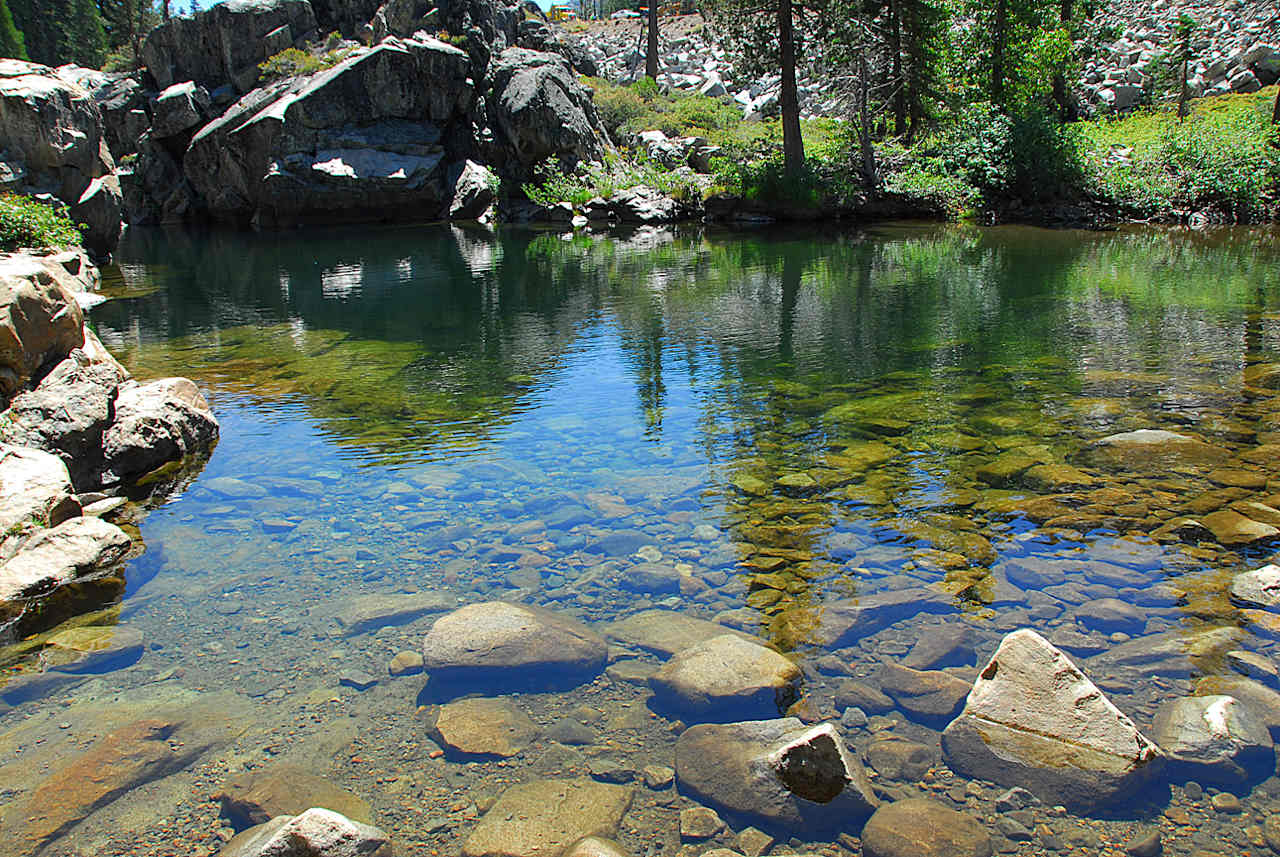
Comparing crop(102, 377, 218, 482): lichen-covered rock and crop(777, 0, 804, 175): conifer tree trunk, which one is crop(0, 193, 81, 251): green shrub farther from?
crop(777, 0, 804, 175): conifer tree trunk

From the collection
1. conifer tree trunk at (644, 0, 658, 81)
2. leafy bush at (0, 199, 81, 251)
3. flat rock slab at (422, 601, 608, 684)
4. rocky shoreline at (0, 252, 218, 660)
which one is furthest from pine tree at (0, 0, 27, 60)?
flat rock slab at (422, 601, 608, 684)

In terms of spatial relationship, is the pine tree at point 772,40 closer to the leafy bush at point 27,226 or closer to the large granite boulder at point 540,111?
the large granite boulder at point 540,111

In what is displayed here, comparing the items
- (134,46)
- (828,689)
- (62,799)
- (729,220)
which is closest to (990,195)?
(729,220)

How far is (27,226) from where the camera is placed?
675 inches

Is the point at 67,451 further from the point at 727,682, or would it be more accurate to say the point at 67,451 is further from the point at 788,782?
the point at 788,782

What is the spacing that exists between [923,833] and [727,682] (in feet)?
4.31

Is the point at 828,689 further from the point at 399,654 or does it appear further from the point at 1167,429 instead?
the point at 1167,429

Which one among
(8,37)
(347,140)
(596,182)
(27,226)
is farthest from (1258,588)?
(8,37)

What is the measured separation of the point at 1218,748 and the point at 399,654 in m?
4.32

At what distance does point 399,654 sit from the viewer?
517 cm

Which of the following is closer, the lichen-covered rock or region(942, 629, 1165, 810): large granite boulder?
region(942, 629, 1165, 810): large granite boulder

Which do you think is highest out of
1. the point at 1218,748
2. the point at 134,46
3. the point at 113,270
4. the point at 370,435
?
the point at 134,46

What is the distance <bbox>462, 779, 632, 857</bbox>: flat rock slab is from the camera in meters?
3.60

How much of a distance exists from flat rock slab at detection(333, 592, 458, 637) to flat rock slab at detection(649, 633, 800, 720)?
1724mm
